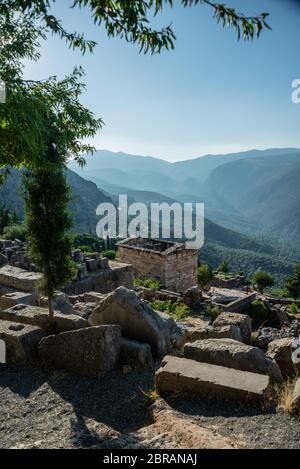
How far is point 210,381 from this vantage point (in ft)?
18.0

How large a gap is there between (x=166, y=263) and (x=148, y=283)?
1.90m

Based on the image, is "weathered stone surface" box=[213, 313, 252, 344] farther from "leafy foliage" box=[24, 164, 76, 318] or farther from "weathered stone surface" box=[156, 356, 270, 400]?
"leafy foliage" box=[24, 164, 76, 318]

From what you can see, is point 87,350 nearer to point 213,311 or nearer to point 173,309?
point 173,309

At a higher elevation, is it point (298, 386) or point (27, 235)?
point (27, 235)

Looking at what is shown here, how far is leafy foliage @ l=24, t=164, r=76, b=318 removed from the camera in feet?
26.2

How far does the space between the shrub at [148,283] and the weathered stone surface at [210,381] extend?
16.9 metres

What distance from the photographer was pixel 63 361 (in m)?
→ 7.04

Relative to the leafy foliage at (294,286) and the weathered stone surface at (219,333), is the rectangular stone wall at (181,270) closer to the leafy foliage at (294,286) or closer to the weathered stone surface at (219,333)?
the weathered stone surface at (219,333)

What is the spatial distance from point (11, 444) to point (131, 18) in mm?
5029

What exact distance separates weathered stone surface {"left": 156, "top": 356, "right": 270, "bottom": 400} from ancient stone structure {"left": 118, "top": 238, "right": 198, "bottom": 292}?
63.4ft

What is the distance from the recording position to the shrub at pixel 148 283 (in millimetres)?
23331

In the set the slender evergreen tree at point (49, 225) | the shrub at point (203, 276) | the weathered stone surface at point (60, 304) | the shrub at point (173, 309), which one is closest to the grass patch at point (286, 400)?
the slender evergreen tree at point (49, 225)
